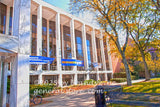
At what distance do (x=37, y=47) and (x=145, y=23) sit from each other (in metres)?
15.1

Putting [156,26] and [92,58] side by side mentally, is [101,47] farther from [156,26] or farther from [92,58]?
[156,26]

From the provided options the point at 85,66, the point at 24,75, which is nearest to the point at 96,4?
the point at 24,75

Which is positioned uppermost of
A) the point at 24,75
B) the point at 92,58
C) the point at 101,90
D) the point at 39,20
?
the point at 39,20

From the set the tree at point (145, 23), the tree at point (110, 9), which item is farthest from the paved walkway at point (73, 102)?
the tree at point (145, 23)

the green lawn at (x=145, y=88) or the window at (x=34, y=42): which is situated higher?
the window at (x=34, y=42)

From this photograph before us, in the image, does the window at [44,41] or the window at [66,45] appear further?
the window at [66,45]

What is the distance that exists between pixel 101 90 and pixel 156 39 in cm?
1296

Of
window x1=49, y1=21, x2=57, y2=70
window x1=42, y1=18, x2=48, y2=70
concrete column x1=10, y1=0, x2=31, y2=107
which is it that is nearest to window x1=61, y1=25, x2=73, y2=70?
window x1=49, y1=21, x2=57, y2=70

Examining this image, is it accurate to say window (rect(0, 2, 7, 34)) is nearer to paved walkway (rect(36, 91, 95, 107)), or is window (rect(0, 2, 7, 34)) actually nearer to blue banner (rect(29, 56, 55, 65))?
blue banner (rect(29, 56, 55, 65))

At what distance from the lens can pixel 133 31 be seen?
53.5ft

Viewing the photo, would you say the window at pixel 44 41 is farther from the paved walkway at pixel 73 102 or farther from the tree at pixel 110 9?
the paved walkway at pixel 73 102

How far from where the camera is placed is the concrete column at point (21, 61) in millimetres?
4556

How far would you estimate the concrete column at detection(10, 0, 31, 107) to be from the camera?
456 cm

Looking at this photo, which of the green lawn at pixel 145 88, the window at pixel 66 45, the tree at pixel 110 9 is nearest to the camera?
the green lawn at pixel 145 88
